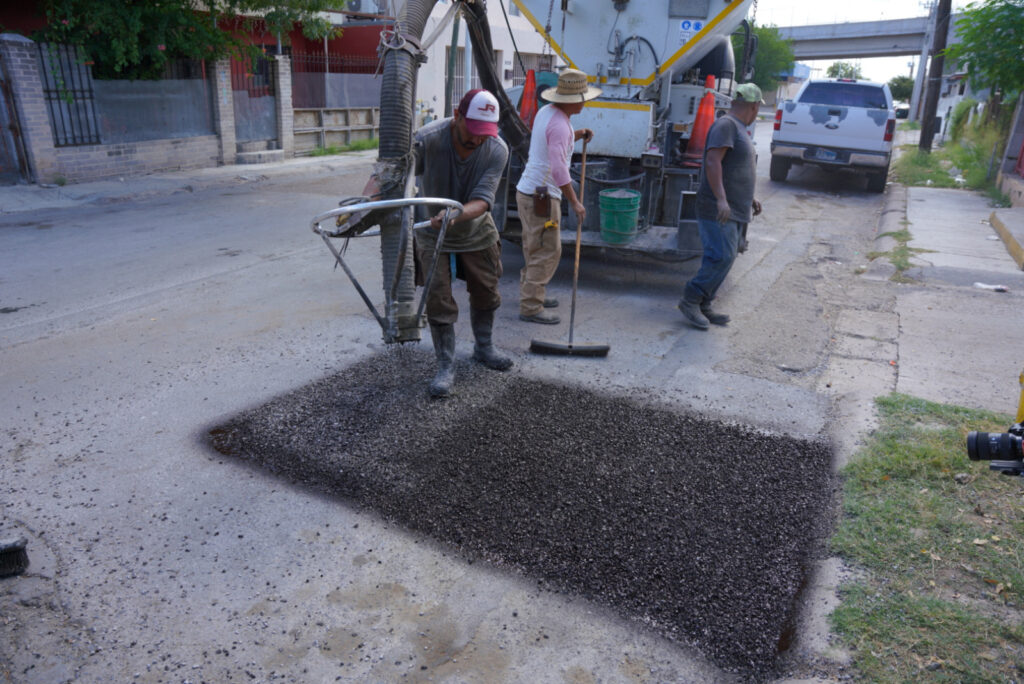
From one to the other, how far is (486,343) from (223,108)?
1315cm

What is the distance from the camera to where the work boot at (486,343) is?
16.7 feet

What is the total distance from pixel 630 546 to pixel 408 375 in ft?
7.24

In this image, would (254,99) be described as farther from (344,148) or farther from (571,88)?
(571,88)

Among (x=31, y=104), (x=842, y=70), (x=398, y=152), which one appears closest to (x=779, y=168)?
(x=398, y=152)

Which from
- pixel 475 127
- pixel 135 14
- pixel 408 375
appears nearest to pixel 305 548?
pixel 408 375

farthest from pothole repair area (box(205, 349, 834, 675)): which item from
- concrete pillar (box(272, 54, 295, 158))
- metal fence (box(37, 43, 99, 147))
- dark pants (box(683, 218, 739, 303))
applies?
concrete pillar (box(272, 54, 295, 158))

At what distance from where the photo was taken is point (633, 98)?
7777 mm

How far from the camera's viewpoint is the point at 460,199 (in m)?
4.62

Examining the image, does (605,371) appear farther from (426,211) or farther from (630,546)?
(630,546)

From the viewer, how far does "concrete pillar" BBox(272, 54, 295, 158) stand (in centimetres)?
1717

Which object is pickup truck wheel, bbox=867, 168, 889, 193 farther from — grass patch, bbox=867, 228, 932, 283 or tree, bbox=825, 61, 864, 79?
tree, bbox=825, 61, 864, 79

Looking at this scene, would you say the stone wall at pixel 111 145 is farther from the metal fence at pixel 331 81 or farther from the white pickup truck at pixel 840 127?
the white pickup truck at pixel 840 127

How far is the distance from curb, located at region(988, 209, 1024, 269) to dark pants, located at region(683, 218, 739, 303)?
4471 millimetres

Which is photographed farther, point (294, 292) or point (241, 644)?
point (294, 292)
